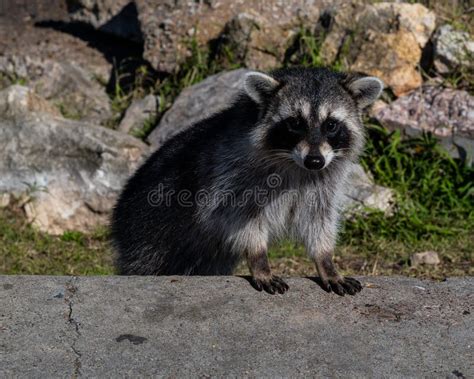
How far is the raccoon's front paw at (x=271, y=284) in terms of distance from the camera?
149 inches

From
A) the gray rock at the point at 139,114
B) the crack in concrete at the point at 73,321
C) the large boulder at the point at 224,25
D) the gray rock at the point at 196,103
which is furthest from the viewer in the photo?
the large boulder at the point at 224,25

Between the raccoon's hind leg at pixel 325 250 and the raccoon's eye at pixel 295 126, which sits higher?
the raccoon's eye at pixel 295 126

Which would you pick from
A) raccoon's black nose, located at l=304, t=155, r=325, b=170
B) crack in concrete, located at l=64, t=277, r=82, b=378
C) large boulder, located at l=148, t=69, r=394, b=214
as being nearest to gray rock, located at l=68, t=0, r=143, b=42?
large boulder, located at l=148, t=69, r=394, b=214

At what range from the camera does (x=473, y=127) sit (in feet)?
20.5

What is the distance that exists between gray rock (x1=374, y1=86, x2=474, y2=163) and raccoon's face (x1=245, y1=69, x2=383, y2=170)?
7.04ft

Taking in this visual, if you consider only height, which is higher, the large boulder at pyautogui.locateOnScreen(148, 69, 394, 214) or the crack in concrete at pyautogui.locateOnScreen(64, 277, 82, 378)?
the crack in concrete at pyautogui.locateOnScreen(64, 277, 82, 378)

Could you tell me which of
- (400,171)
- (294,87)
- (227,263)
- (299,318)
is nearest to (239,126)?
(294,87)

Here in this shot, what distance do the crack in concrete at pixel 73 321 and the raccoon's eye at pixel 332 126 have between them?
4.67 feet

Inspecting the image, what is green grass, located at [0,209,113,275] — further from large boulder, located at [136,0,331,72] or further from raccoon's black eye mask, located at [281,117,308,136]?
large boulder, located at [136,0,331,72]

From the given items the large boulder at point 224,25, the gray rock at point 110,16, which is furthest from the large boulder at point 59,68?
the large boulder at point 224,25

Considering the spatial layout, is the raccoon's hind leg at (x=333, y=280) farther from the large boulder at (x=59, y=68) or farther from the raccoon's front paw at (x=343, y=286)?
the large boulder at (x=59, y=68)

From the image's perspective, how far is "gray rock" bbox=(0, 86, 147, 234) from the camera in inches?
243

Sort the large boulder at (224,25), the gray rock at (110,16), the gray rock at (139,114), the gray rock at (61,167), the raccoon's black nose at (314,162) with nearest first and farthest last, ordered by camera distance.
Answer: the raccoon's black nose at (314,162), the gray rock at (61,167), the gray rock at (139,114), the large boulder at (224,25), the gray rock at (110,16)

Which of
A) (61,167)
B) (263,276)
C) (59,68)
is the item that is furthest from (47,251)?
(59,68)
